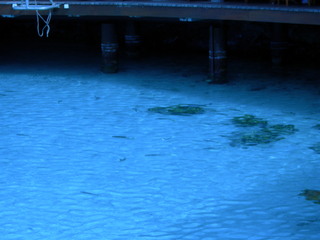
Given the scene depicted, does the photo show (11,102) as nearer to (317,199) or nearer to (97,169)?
(97,169)

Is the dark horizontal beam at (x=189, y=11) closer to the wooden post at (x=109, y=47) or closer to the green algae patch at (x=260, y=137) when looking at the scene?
the wooden post at (x=109, y=47)

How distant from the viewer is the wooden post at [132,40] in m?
15.1

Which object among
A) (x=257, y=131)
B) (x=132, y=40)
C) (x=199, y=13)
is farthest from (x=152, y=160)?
(x=132, y=40)

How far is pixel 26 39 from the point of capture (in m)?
18.1

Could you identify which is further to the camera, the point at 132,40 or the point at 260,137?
the point at 132,40

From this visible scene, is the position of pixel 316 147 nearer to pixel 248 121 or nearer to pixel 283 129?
pixel 283 129

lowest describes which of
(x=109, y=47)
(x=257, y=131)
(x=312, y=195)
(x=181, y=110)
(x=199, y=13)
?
(x=312, y=195)

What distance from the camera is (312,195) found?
700 centimetres

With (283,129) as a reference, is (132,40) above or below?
above

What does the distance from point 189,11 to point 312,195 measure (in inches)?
212

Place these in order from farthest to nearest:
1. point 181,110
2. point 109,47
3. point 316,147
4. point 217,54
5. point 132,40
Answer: point 132,40, point 109,47, point 217,54, point 181,110, point 316,147

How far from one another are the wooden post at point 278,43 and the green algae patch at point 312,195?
670 centimetres

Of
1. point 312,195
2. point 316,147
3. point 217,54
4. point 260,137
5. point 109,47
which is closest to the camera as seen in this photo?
point 312,195

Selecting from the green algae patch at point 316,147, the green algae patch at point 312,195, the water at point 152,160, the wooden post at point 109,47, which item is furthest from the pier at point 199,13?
the green algae patch at point 312,195
